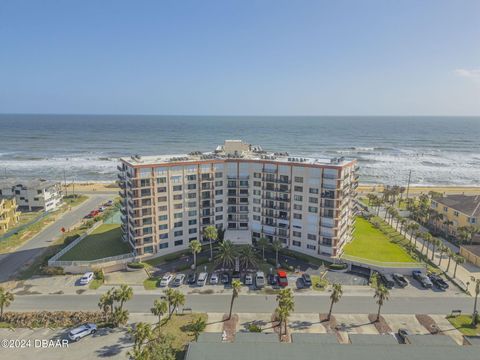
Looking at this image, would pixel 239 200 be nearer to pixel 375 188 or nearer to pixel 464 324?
pixel 464 324

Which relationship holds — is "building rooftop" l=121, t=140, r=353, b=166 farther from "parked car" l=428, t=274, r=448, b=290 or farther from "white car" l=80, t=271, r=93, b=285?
"parked car" l=428, t=274, r=448, b=290

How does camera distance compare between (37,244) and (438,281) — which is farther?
(37,244)

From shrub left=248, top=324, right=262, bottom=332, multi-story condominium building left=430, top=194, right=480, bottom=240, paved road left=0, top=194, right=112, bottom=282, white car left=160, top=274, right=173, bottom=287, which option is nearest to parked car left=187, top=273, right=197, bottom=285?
white car left=160, top=274, right=173, bottom=287

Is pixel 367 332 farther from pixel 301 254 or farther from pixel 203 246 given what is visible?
pixel 203 246

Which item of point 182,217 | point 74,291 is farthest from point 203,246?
point 74,291

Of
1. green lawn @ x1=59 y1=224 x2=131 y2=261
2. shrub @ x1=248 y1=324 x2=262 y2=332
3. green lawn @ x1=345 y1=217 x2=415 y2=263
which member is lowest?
shrub @ x1=248 y1=324 x2=262 y2=332

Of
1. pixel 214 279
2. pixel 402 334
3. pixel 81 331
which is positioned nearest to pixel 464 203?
pixel 402 334
